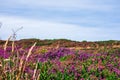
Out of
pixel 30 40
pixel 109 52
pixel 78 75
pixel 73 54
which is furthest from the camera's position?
pixel 30 40

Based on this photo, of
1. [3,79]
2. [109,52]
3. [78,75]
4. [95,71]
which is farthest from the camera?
[109,52]

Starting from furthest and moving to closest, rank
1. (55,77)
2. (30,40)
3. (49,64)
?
(30,40) < (49,64) < (55,77)

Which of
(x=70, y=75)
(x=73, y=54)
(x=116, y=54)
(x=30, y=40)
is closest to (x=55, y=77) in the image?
(x=70, y=75)

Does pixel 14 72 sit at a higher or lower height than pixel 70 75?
higher

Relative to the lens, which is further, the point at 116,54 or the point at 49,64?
the point at 116,54

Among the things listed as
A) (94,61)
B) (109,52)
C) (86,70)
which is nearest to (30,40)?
(109,52)

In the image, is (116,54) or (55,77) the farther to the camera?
(116,54)

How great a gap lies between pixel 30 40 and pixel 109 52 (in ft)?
57.6

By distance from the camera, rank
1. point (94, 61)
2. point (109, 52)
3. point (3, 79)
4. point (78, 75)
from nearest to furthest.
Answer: point (3, 79) → point (78, 75) → point (94, 61) → point (109, 52)

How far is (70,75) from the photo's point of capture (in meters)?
14.9

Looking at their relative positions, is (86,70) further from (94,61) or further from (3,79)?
(3,79)

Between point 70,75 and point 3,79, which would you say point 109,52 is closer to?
point 70,75

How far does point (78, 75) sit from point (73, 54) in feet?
25.9

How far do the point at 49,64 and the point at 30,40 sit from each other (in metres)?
23.6
